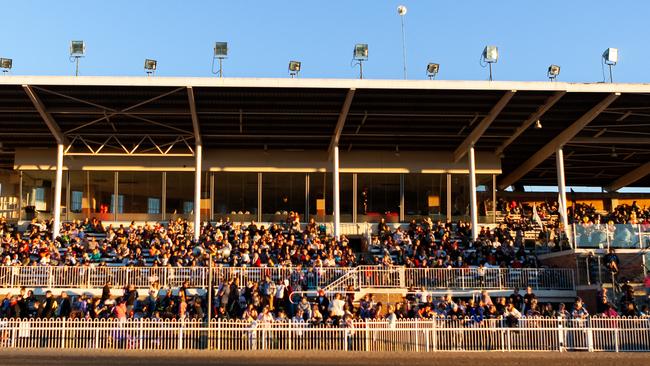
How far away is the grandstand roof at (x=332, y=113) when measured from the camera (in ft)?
94.5

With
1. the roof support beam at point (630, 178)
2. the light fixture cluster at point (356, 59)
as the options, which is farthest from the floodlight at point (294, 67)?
the roof support beam at point (630, 178)

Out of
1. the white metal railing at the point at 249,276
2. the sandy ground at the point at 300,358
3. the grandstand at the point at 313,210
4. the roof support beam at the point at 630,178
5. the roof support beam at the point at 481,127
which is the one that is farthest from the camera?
the roof support beam at the point at 630,178

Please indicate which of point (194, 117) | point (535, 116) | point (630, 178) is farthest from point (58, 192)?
point (630, 178)

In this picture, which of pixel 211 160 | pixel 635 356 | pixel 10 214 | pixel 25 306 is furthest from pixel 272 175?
pixel 635 356

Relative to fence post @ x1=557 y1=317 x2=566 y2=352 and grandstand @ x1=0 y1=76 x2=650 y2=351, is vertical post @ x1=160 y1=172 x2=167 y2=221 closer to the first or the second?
grandstand @ x1=0 y1=76 x2=650 y2=351

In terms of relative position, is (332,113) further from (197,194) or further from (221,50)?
(197,194)

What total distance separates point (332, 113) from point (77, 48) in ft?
36.3

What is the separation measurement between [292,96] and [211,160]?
9.12 meters

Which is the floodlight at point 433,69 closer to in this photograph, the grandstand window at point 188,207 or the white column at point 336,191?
the white column at point 336,191

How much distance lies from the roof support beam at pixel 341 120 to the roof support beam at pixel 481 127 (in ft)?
19.8

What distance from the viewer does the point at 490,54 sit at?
1222 inches

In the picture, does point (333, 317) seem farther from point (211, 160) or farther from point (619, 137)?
point (619, 137)

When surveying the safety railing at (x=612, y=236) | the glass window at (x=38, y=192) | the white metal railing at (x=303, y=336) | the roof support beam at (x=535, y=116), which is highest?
the roof support beam at (x=535, y=116)

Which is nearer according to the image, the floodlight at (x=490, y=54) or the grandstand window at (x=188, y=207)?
the floodlight at (x=490, y=54)
